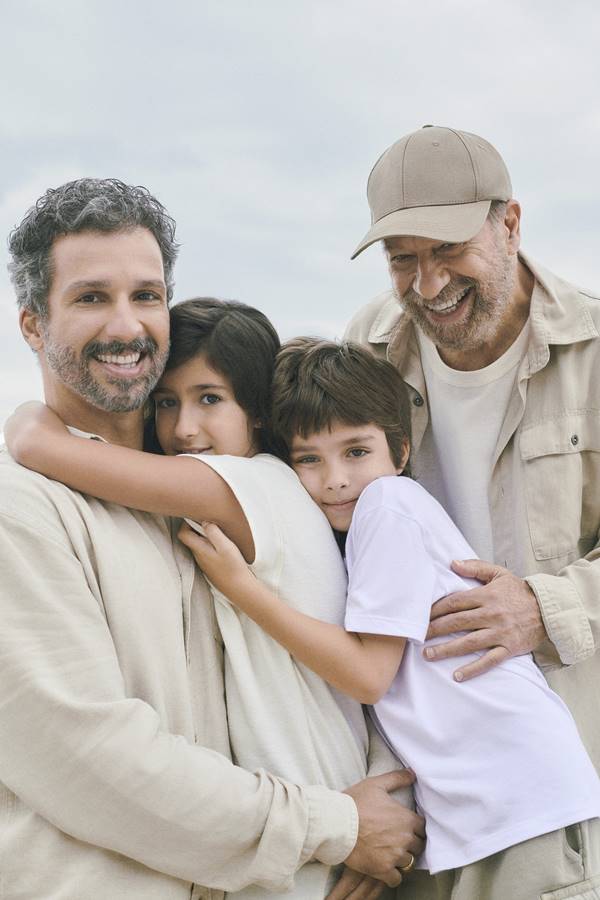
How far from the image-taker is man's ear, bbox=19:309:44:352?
8.89ft

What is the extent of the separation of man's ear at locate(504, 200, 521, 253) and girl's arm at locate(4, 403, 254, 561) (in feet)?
5.44

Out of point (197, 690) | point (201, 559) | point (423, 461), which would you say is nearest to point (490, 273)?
point (423, 461)

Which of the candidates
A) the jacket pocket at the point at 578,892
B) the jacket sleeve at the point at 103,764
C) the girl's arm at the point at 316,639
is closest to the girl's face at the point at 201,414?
the girl's arm at the point at 316,639

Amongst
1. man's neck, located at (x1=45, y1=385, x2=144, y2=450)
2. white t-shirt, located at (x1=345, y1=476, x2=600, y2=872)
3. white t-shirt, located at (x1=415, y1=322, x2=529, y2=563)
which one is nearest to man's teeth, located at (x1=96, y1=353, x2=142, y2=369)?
man's neck, located at (x1=45, y1=385, x2=144, y2=450)

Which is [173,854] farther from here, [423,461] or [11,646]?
[423,461]

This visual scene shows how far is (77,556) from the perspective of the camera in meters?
2.15

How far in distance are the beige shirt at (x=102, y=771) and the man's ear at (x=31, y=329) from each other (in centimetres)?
68

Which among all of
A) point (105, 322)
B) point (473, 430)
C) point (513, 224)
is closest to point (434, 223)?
point (513, 224)

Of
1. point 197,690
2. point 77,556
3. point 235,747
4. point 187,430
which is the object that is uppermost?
point 187,430

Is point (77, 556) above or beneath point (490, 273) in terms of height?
beneath

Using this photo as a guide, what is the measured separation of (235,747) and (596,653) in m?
1.59

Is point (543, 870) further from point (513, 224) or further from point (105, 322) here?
point (513, 224)

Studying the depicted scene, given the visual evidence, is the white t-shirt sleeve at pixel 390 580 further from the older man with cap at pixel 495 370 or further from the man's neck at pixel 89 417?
the older man with cap at pixel 495 370

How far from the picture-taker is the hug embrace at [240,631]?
2037 mm
